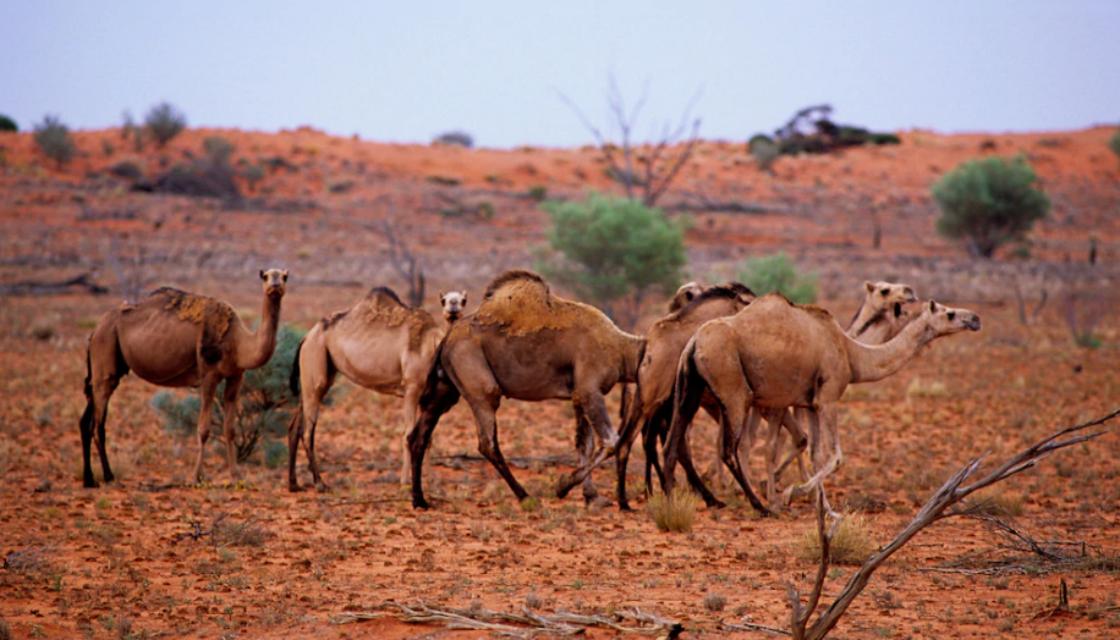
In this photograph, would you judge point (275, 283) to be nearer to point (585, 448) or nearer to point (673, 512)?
point (585, 448)

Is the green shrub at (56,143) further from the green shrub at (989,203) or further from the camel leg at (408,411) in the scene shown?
the camel leg at (408,411)

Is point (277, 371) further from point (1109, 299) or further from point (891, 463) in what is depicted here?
point (1109, 299)

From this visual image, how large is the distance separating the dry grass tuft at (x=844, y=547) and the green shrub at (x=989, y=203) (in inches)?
1678

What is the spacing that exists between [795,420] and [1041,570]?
419 cm

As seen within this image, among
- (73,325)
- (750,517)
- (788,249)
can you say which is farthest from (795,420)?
(788,249)

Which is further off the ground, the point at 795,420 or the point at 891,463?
the point at 795,420

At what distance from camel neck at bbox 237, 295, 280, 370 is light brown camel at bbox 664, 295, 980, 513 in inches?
175

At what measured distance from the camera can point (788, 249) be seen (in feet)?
167

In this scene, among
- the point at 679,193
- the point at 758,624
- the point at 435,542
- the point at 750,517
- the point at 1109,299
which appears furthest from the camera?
the point at 679,193

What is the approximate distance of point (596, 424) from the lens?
1176cm

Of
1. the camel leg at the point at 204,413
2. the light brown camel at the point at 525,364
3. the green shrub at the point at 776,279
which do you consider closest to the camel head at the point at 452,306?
the light brown camel at the point at 525,364

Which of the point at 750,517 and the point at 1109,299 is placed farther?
the point at 1109,299

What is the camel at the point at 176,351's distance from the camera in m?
13.6

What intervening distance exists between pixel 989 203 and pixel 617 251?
22.5 meters
